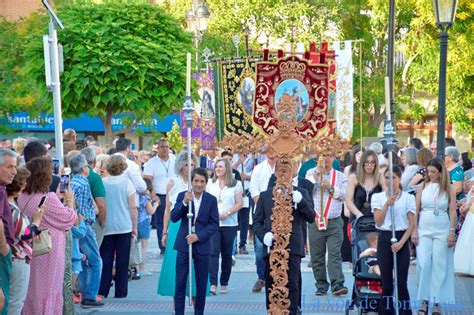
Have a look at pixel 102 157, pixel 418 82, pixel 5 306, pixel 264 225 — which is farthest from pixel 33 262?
pixel 418 82

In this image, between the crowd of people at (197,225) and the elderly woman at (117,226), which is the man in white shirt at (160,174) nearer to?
the crowd of people at (197,225)

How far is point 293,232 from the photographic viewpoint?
36.8 ft

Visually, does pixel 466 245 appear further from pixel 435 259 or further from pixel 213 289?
pixel 213 289

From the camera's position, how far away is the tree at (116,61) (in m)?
18.6

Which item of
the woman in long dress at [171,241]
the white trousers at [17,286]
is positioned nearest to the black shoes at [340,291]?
the woman in long dress at [171,241]

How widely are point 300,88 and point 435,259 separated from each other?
2.67m

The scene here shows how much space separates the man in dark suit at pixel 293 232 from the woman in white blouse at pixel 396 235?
898mm

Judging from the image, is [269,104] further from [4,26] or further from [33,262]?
[4,26]

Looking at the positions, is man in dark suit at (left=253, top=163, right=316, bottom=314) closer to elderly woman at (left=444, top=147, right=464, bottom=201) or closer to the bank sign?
elderly woman at (left=444, top=147, right=464, bottom=201)

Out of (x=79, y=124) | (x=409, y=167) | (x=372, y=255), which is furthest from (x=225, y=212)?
(x=79, y=124)

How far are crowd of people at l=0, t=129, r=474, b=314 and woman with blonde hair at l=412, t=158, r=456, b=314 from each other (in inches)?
0.5

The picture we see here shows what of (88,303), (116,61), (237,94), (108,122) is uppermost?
(116,61)

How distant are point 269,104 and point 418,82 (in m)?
25.8

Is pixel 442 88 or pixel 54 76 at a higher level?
pixel 54 76
